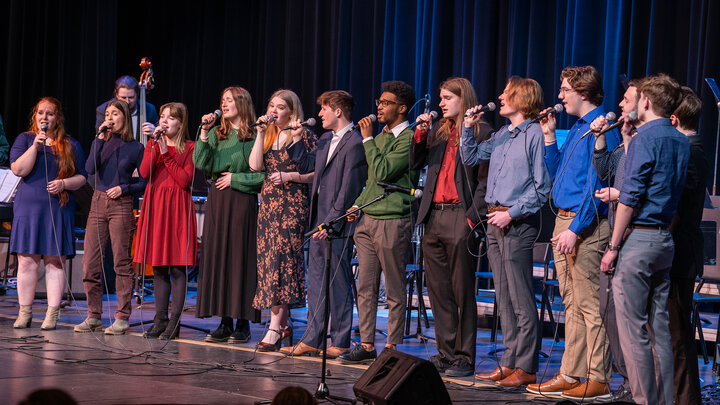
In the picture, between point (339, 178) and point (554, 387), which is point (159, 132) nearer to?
point (339, 178)

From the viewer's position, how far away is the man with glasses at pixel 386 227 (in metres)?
4.82

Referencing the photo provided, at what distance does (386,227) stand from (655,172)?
177 centimetres

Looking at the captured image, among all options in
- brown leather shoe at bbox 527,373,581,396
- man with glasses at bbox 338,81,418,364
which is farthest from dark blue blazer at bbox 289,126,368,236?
brown leather shoe at bbox 527,373,581,396

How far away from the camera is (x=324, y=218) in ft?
16.5

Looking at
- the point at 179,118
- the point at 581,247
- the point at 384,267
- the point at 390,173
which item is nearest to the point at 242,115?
the point at 179,118

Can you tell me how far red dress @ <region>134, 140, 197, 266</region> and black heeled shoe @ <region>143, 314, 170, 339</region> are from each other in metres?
0.41

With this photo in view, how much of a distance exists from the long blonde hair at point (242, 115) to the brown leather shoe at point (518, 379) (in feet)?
7.79

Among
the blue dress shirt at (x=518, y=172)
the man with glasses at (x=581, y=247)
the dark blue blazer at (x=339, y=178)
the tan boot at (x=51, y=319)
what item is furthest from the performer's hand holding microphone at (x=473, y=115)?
the tan boot at (x=51, y=319)

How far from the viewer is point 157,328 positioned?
565 cm

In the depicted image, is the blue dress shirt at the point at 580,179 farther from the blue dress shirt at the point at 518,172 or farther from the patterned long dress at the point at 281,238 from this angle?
the patterned long dress at the point at 281,238

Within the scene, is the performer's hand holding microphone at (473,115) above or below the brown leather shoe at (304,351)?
above

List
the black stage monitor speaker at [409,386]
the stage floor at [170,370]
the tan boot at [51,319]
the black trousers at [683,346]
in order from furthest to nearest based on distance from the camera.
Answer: the tan boot at [51,319] → the stage floor at [170,370] → the black trousers at [683,346] → the black stage monitor speaker at [409,386]

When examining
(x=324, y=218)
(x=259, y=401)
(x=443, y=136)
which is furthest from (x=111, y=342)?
(x=443, y=136)

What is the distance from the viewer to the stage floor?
3.86 m
